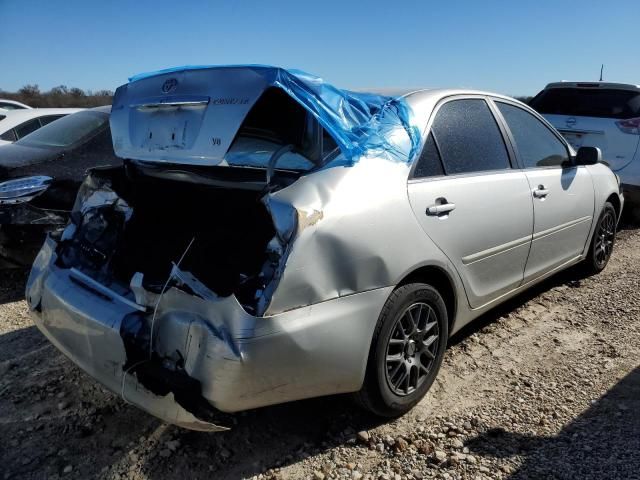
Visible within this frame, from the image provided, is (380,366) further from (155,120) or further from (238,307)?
(155,120)

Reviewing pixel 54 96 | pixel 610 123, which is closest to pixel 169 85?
pixel 610 123

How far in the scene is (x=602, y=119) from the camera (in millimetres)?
6527

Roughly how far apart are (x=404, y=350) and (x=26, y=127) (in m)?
7.57

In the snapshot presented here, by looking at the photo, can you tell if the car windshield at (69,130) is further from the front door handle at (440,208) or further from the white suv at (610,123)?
the white suv at (610,123)

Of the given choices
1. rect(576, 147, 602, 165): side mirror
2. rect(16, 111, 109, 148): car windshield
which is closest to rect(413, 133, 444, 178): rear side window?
rect(576, 147, 602, 165): side mirror

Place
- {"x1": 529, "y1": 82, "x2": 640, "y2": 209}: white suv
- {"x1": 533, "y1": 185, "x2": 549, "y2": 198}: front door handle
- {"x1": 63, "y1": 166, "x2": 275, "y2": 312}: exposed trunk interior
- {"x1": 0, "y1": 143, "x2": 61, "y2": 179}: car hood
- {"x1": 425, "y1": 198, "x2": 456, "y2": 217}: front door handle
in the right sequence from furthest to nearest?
{"x1": 529, "y1": 82, "x2": 640, "y2": 209}: white suv < {"x1": 0, "y1": 143, "x2": 61, "y2": 179}: car hood < {"x1": 533, "y1": 185, "x2": 549, "y2": 198}: front door handle < {"x1": 425, "y1": 198, "x2": 456, "y2": 217}: front door handle < {"x1": 63, "y1": 166, "x2": 275, "y2": 312}: exposed trunk interior

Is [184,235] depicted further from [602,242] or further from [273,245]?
[602,242]

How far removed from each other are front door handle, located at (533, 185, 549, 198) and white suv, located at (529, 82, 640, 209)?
122 inches

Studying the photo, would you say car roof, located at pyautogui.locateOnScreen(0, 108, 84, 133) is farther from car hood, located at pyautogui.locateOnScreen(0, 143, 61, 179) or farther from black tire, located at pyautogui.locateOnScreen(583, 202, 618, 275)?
black tire, located at pyautogui.locateOnScreen(583, 202, 618, 275)

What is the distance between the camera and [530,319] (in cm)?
409

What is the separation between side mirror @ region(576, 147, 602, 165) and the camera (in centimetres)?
422

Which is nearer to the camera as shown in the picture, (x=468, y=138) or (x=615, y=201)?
(x=468, y=138)

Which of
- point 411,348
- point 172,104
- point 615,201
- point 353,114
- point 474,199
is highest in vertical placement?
point 172,104

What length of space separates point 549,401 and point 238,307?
1.92 metres
